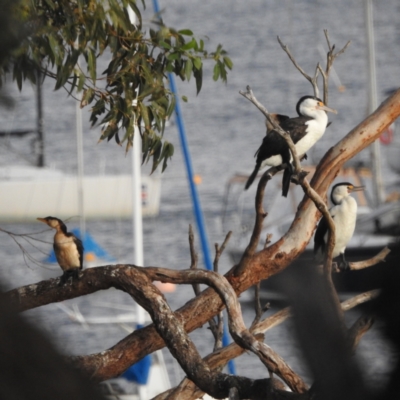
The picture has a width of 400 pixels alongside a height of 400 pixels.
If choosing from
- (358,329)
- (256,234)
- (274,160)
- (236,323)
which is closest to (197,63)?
(256,234)

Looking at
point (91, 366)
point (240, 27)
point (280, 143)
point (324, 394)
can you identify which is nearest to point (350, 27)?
point (240, 27)

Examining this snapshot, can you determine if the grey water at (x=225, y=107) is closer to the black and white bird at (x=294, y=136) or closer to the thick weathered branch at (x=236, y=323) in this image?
the black and white bird at (x=294, y=136)

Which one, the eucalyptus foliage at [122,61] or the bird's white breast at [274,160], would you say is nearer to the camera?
the eucalyptus foliage at [122,61]

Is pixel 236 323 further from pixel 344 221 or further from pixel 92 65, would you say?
pixel 344 221

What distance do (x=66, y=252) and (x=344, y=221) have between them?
1459 millimetres

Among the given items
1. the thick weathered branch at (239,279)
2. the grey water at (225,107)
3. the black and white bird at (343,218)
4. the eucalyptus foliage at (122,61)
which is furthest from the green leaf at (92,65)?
the grey water at (225,107)

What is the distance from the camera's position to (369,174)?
12328mm

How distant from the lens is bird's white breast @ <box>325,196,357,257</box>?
434cm

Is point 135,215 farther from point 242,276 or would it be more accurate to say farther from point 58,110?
point 58,110

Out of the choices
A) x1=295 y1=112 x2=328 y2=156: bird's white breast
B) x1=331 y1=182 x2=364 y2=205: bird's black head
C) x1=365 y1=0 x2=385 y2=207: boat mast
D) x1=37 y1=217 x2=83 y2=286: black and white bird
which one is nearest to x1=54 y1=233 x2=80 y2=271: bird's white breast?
x1=37 y1=217 x2=83 y2=286: black and white bird

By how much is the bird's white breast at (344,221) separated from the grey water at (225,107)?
9.92 m

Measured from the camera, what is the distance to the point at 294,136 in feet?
14.0

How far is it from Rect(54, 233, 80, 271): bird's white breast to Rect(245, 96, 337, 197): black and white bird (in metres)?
0.92

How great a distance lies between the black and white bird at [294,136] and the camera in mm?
4086
